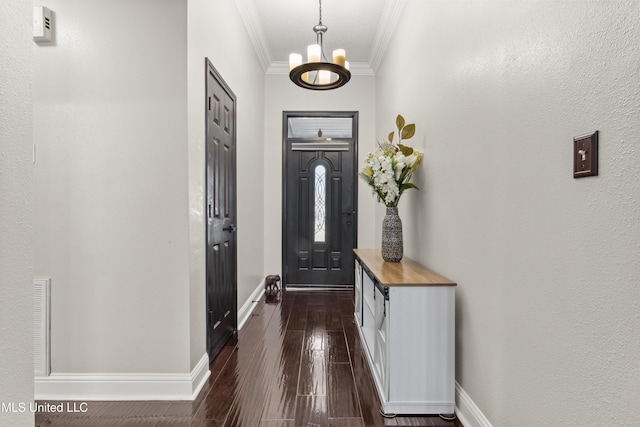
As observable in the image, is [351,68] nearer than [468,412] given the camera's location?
No

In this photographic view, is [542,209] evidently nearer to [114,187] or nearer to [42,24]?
[114,187]

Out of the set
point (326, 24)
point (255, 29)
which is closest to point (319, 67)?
point (326, 24)

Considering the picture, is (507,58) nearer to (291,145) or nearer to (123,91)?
(123,91)

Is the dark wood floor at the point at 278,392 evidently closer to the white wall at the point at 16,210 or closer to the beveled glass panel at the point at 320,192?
the white wall at the point at 16,210

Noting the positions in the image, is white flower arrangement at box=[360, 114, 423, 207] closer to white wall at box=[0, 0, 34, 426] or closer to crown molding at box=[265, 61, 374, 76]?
white wall at box=[0, 0, 34, 426]

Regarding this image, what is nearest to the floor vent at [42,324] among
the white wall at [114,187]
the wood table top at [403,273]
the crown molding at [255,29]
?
the white wall at [114,187]

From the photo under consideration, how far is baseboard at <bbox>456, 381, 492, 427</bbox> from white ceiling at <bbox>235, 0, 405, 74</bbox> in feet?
10.3

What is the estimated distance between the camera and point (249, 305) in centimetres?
370

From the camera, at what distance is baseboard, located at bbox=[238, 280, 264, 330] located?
328 cm

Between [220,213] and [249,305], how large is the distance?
1.42 m

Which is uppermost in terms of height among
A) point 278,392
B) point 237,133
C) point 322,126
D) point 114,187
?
point 322,126

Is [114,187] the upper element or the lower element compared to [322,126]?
lower

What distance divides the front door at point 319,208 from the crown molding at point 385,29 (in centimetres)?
76

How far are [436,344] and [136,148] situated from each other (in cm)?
199
